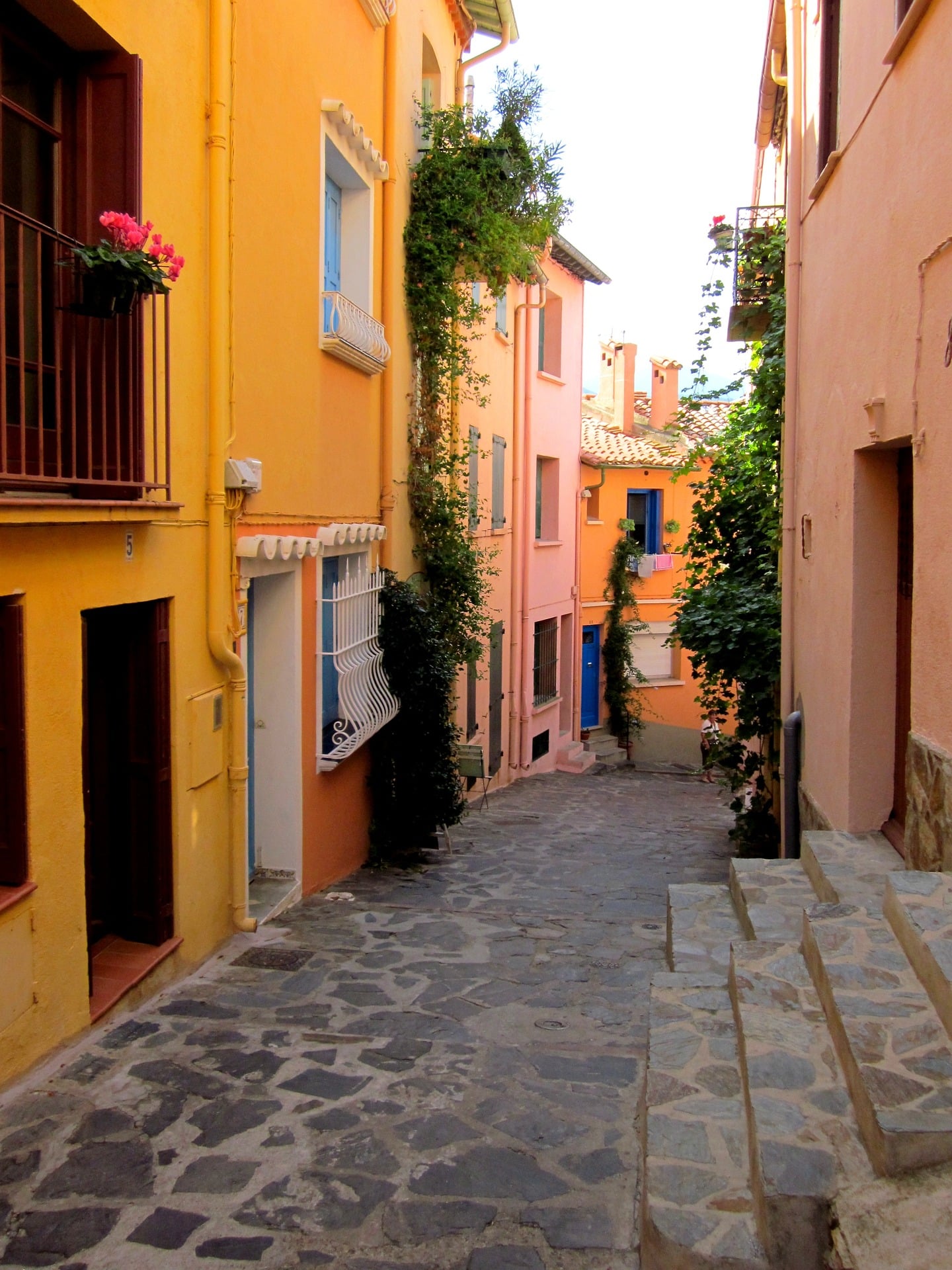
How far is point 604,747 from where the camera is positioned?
24.0 m

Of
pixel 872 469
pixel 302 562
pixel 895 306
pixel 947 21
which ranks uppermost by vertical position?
pixel 947 21

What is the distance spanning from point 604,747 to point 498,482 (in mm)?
8451

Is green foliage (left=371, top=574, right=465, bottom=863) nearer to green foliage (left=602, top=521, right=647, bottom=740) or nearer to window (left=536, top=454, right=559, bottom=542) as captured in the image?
window (left=536, top=454, right=559, bottom=542)

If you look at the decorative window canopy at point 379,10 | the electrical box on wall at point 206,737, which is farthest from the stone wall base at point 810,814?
the decorative window canopy at point 379,10

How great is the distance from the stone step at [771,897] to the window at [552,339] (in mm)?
15920

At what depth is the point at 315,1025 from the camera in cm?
560

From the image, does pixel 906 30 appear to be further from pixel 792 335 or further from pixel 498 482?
pixel 498 482

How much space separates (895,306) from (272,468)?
13.2 ft

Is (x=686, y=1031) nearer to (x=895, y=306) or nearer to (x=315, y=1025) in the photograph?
(x=315, y=1025)

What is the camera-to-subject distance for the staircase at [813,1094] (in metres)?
3.16

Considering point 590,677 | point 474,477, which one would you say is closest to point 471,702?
point 474,477

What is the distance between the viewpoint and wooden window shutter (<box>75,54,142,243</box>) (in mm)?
5207

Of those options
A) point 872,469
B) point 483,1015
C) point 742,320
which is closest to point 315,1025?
point 483,1015

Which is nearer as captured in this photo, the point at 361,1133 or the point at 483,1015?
the point at 361,1133
